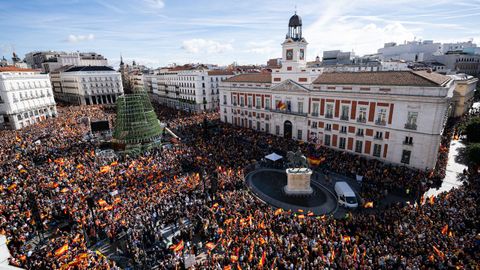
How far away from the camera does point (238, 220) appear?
1966 cm

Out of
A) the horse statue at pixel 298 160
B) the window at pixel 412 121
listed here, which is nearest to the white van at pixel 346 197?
the horse statue at pixel 298 160

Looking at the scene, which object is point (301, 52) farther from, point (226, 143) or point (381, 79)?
point (226, 143)

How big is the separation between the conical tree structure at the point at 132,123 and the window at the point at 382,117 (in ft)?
108

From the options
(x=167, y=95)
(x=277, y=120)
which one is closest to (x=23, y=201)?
(x=277, y=120)

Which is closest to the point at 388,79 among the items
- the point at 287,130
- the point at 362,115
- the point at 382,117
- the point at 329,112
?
the point at 382,117

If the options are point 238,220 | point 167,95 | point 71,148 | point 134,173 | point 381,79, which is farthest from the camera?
point 167,95

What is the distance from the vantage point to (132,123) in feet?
126

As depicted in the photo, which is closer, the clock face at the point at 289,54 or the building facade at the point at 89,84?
the clock face at the point at 289,54

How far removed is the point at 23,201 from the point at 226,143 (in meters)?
24.4

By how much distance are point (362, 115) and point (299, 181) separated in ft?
49.9

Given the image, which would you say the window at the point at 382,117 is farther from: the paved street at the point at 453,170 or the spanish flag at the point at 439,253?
the spanish flag at the point at 439,253

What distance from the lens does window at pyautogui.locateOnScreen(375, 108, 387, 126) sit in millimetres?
32031

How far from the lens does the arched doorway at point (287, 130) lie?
43.8 m

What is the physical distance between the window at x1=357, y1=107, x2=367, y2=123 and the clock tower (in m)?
9.33
